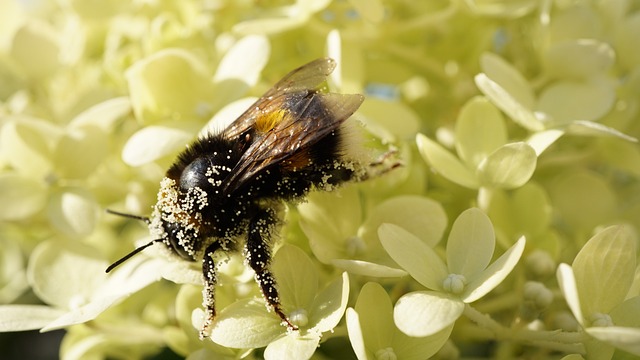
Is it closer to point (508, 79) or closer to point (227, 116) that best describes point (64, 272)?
point (227, 116)

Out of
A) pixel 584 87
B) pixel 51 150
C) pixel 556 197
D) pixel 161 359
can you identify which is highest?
pixel 51 150

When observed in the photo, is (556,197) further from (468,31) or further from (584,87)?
(468,31)

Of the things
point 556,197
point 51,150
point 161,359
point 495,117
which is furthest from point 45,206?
point 556,197

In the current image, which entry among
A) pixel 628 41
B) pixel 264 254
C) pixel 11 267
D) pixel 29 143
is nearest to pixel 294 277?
pixel 264 254

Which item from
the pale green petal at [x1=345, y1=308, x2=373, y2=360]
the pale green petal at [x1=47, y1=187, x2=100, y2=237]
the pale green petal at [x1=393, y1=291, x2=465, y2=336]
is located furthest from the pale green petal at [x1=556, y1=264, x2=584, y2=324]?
the pale green petal at [x1=47, y1=187, x2=100, y2=237]

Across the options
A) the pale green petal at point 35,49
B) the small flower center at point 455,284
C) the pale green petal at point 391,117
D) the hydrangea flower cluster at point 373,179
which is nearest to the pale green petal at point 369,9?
the hydrangea flower cluster at point 373,179

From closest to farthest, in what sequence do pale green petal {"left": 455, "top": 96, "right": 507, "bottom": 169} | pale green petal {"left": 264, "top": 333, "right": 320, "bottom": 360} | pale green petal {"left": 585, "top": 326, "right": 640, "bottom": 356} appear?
pale green petal {"left": 585, "top": 326, "right": 640, "bottom": 356}, pale green petal {"left": 264, "top": 333, "right": 320, "bottom": 360}, pale green petal {"left": 455, "top": 96, "right": 507, "bottom": 169}

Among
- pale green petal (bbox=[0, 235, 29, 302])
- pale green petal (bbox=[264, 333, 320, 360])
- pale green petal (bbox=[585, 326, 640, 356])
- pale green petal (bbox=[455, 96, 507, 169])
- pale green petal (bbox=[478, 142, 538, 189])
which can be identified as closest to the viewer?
pale green petal (bbox=[585, 326, 640, 356])

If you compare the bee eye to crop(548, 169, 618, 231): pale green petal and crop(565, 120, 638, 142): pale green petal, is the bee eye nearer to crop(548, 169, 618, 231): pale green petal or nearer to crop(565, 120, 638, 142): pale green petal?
crop(565, 120, 638, 142): pale green petal
